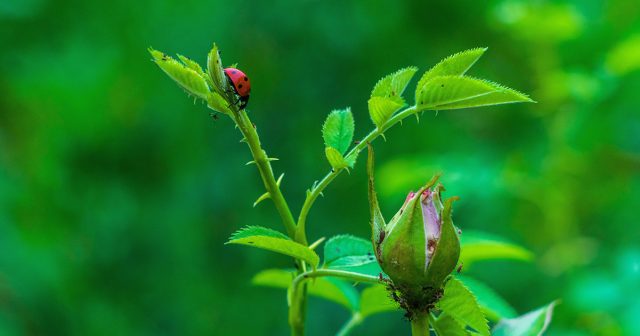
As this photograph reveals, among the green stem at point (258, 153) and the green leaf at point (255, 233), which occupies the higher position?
the green stem at point (258, 153)

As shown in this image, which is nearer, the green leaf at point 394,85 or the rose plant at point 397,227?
the rose plant at point 397,227

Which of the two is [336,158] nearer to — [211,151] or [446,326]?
[446,326]

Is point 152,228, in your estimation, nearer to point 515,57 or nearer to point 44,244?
point 44,244

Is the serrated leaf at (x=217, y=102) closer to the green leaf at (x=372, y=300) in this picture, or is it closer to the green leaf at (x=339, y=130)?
the green leaf at (x=339, y=130)

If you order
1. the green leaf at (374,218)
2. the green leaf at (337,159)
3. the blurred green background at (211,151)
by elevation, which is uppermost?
the blurred green background at (211,151)

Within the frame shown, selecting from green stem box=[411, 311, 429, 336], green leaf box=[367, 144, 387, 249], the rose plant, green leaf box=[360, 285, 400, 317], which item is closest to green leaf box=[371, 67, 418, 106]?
the rose plant

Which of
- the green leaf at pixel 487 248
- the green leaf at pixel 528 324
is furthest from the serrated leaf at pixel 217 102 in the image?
the green leaf at pixel 487 248

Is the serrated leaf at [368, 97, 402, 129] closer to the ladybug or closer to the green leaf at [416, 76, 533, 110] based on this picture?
the green leaf at [416, 76, 533, 110]
